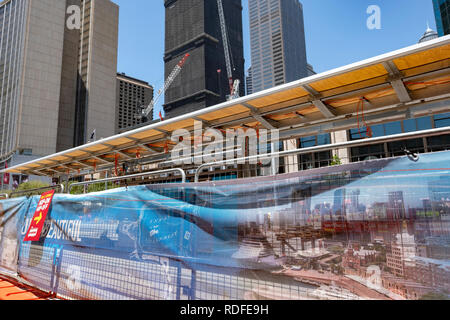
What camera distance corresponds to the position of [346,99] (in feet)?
22.1

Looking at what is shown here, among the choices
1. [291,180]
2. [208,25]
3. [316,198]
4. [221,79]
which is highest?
[208,25]

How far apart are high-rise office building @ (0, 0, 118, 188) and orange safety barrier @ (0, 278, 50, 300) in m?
90.9

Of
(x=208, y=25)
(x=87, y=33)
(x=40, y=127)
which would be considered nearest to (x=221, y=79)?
(x=208, y=25)

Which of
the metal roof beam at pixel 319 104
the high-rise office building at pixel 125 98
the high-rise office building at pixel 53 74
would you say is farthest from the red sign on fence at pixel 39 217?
the high-rise office building at pixel 125 98

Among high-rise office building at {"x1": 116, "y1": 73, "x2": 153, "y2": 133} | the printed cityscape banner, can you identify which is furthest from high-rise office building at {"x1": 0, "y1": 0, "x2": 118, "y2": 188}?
the printed cityscape banner

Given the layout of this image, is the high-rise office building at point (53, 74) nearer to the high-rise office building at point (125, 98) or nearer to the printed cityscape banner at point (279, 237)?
the high-rise office building at point (125, 98)

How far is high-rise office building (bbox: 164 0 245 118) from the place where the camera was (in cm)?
16800

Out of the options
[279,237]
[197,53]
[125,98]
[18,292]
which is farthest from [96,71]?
[279,237]

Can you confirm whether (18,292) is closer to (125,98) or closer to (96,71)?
(96,71)

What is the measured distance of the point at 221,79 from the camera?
175250 millimetres

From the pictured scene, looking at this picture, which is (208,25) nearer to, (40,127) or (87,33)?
(87,33)

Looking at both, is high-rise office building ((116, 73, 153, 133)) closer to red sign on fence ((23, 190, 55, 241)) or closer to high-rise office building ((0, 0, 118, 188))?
high-rise office building ((0, 0, 118, 188))

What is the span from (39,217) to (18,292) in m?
1.57
